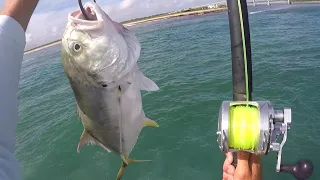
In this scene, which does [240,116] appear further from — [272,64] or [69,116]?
[272,64]

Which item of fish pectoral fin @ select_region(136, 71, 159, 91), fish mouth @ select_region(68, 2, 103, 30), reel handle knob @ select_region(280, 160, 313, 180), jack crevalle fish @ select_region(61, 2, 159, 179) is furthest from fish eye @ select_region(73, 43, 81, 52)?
reel handle knob @ select_region(280, 160, 313, 180)

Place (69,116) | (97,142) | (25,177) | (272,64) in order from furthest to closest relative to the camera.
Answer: (272,64) < (69,116) < (25,177) < (97,142)

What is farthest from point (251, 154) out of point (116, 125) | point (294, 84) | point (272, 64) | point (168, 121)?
point (272, 64)

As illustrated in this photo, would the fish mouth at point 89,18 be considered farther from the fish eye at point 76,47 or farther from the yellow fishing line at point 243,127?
the yellow fishing line at point 243,127

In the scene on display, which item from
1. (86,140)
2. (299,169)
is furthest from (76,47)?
(299,169)

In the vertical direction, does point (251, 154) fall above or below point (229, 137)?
below

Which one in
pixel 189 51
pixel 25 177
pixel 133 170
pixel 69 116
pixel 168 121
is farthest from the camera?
pixel 189 51

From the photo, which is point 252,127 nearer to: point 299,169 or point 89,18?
point 299,169
